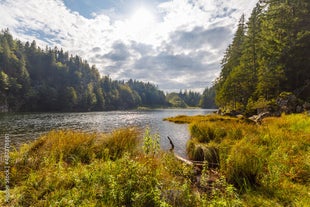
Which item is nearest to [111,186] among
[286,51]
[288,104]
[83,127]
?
[288,104]

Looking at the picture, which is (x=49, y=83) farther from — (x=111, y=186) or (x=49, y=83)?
(x=111, y=186)

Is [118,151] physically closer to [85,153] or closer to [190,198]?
[85,153]

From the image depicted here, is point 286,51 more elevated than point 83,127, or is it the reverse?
point 286,51

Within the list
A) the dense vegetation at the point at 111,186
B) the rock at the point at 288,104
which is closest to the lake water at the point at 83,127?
the dense vegetation at the point at 111,186

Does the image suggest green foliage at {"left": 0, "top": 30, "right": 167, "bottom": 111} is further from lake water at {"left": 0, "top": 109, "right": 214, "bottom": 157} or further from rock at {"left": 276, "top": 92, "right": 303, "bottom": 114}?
rock at {"left": 276, "top": 92, "right": 303, "bottom": 114}

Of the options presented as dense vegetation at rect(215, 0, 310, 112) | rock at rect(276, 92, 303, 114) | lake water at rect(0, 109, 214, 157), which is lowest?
lake water at rect(0, 109, 214, 157)

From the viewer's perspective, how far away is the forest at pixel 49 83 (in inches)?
2931

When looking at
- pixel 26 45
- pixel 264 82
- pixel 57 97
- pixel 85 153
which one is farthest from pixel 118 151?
pixel 26 45

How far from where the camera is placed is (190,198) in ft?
11.3

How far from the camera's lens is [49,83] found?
3883 inches

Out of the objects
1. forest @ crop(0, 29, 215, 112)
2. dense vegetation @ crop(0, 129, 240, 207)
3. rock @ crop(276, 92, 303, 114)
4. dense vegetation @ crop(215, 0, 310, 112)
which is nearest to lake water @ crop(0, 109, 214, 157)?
dense vegetation @ crop(0, 129, 240, 207)

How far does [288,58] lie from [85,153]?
84.8ft

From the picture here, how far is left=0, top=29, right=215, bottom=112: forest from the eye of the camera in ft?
244

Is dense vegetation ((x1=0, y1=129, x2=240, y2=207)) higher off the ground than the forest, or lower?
lower
